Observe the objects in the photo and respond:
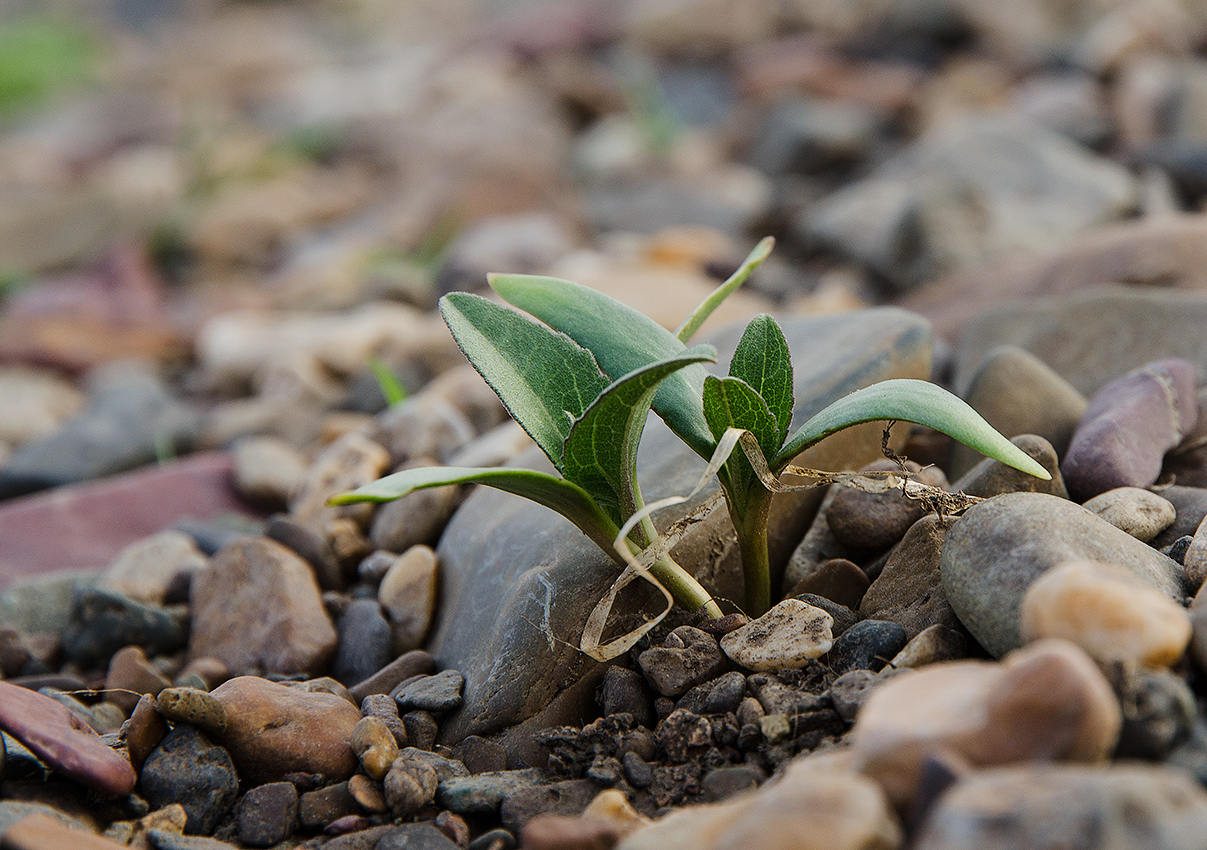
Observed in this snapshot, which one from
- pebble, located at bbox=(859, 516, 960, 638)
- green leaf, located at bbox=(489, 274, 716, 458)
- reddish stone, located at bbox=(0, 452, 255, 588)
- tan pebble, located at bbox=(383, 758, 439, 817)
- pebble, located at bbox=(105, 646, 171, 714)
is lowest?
reddish stone, located at bbox=(0, 452, 255, 588)

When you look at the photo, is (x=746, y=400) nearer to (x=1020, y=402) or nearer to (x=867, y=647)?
(x=867, y=647)

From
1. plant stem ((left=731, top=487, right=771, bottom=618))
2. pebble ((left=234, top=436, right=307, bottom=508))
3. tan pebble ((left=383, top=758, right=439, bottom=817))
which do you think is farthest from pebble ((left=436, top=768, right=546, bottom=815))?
pebble ((left=234, top=436, right=307, bottom=508))

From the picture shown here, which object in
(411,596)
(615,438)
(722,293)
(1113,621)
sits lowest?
(411,596)

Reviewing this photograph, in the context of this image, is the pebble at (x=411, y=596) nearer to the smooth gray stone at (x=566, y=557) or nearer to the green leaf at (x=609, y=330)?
the smooth gray stone at (x=566, y=557)

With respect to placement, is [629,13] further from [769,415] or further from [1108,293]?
[769,415]

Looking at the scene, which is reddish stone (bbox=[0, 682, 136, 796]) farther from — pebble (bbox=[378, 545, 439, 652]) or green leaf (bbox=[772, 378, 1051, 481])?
green leaf (bbox=[772, 378, 1051, 481])

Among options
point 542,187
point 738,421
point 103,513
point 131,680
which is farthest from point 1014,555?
point 542,187
